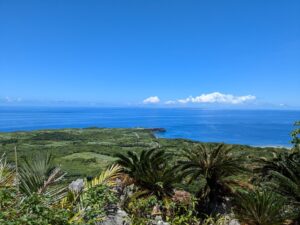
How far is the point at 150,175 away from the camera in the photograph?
33.3 feet

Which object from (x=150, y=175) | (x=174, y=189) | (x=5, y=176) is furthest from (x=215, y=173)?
(x=5, y=176)

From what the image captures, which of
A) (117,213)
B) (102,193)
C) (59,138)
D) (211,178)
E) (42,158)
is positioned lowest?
(59,138)

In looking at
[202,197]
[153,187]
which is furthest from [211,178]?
[153,187]

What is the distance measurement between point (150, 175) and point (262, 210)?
3.78m

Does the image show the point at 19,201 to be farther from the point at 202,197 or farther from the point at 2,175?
the point at 202,197

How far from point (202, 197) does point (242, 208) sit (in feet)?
5.09

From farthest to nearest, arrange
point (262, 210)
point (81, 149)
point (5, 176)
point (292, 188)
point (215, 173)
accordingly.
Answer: point (81, 149), point (215, 173), point (292, 188), point (262, 210), point (5, 176)

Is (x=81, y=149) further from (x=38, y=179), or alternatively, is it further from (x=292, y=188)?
(x=38, y=179)

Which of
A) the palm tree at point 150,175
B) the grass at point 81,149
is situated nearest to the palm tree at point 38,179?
the palm tree at point 150,175

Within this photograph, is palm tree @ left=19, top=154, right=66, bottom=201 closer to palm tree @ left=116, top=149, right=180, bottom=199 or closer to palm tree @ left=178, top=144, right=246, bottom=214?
palm tree @ left=116, top=149, right=180, bottom=199

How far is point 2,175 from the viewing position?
4.73 metres

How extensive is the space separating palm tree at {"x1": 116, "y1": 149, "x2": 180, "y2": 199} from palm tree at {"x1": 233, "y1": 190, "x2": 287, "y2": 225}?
246 centimetres

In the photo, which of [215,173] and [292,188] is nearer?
[292,188]

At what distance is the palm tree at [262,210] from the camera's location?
889cm
